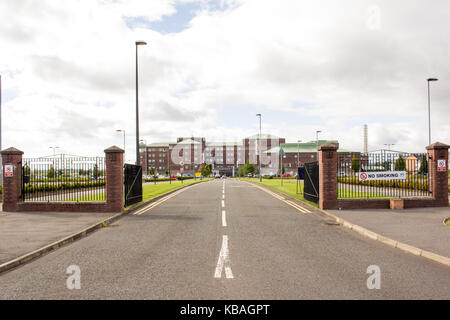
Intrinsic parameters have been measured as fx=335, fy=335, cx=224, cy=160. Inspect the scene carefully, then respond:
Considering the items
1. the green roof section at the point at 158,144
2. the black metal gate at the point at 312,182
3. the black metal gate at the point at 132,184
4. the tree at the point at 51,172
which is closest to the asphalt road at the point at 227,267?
the black metal gate at the point at 132,184

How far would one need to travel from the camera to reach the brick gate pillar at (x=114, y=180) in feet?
43.3

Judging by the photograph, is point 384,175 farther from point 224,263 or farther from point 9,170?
point 9,170

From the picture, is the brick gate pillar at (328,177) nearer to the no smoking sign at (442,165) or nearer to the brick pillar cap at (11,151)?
the no smoking sign at (442,165)

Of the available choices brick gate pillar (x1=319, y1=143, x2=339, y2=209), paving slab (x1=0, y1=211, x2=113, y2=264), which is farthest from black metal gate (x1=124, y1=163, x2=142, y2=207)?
brick gate pillar (x1=319, y1=143, x2=339, y2=209)

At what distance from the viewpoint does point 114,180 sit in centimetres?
1322

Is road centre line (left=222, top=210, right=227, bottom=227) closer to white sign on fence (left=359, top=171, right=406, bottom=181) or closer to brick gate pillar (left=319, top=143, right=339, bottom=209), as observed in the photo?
brick gate pillar (left=319, top=143, right=339, bottom=209)

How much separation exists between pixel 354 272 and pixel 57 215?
10900 mm

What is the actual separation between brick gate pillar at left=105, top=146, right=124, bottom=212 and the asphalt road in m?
3.41

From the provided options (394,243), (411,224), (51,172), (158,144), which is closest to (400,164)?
(411,224)

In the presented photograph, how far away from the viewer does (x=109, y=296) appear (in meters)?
4.55

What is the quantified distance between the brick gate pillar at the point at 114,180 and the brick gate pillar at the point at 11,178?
403 cm

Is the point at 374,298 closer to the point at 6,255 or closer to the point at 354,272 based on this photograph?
the point at 354,272

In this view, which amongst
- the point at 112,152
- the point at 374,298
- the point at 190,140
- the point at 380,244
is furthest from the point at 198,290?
the point at 190,140

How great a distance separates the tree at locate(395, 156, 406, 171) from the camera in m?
14.3
